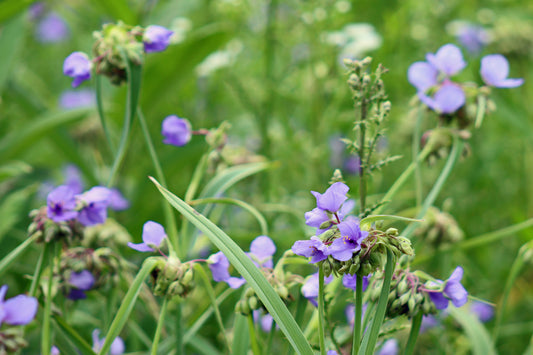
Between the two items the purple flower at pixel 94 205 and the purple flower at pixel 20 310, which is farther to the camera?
the purple flower at pixel 94 205

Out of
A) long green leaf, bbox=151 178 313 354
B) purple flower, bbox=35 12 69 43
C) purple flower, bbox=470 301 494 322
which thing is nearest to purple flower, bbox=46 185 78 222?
long green leaf, bbox=151 178 313 354

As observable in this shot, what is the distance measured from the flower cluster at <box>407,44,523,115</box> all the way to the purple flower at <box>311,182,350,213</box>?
0.40 m

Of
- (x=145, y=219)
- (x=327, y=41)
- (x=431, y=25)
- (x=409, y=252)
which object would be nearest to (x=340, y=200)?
(x=409, y=252)

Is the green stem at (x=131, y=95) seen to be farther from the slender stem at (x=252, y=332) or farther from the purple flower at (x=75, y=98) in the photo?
the purple flower at (x=75, y=98)

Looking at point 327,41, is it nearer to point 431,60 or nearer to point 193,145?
point 193,145

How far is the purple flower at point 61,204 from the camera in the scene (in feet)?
2.73

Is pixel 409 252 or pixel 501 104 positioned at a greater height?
pixel 409 252

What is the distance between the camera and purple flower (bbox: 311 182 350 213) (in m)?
0.63

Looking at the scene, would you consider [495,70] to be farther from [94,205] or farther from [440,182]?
[94,205]

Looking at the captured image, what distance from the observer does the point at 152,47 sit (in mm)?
955

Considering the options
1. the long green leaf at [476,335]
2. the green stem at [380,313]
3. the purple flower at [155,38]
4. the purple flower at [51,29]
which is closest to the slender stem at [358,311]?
the green stem at [380,313]

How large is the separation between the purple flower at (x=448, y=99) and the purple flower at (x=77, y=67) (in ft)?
1.88

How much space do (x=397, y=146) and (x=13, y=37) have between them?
1.31 metres

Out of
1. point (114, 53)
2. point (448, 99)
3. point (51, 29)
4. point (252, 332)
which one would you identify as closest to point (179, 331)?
point (252, 332)
